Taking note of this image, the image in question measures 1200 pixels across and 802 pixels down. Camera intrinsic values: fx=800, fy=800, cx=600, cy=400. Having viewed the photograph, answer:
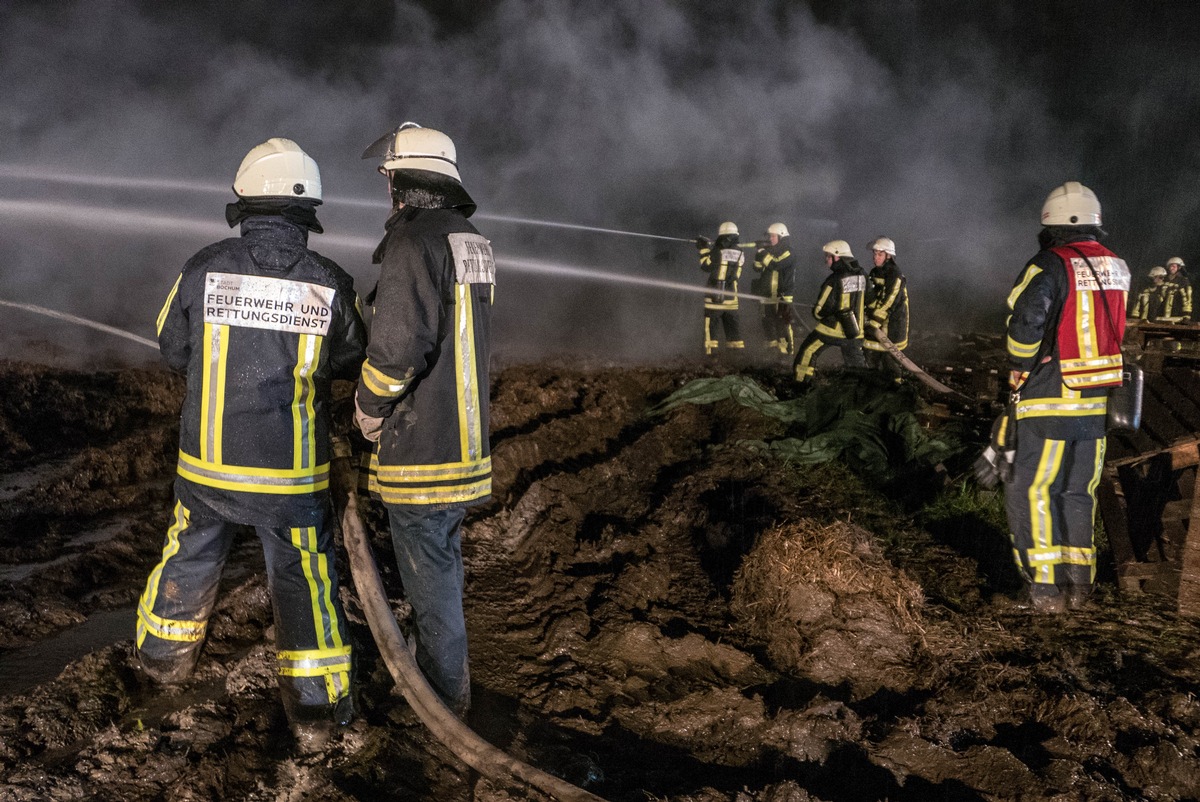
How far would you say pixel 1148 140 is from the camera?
22.4 meters

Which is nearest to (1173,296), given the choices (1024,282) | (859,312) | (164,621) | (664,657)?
(859,312)

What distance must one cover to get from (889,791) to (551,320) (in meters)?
14.1

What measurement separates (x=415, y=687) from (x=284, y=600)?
55cm

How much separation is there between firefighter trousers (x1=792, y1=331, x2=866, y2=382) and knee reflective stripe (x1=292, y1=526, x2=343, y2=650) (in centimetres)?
677

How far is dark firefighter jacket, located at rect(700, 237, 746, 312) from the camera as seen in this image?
1155 centimetres

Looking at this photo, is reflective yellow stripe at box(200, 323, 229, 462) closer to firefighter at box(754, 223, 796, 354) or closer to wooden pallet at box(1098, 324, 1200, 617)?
wooden pallet at box(1098, 324, 1200, 617)

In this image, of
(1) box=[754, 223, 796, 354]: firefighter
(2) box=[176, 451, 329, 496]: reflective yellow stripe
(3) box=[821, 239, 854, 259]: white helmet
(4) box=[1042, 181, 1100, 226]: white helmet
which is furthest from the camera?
(1) box=[754, 223, 796, 354]: firefighter

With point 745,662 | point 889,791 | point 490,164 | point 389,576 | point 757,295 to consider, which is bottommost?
point 889,791

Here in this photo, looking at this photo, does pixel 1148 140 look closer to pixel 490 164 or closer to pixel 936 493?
pixel 490 164

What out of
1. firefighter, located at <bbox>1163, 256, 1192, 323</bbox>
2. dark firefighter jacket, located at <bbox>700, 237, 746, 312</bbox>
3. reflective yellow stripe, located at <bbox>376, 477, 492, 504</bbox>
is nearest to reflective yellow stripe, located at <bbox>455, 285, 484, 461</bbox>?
reflective yellow stripe, located at <bbox>376, 477, 492, 504</bbox>

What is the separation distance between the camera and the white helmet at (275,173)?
2.71m

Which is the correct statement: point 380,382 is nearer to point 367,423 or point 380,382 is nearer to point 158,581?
point 367,423

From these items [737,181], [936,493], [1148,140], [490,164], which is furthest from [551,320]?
[1148,140]

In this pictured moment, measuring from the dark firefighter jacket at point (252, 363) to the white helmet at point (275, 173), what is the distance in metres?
0.10
